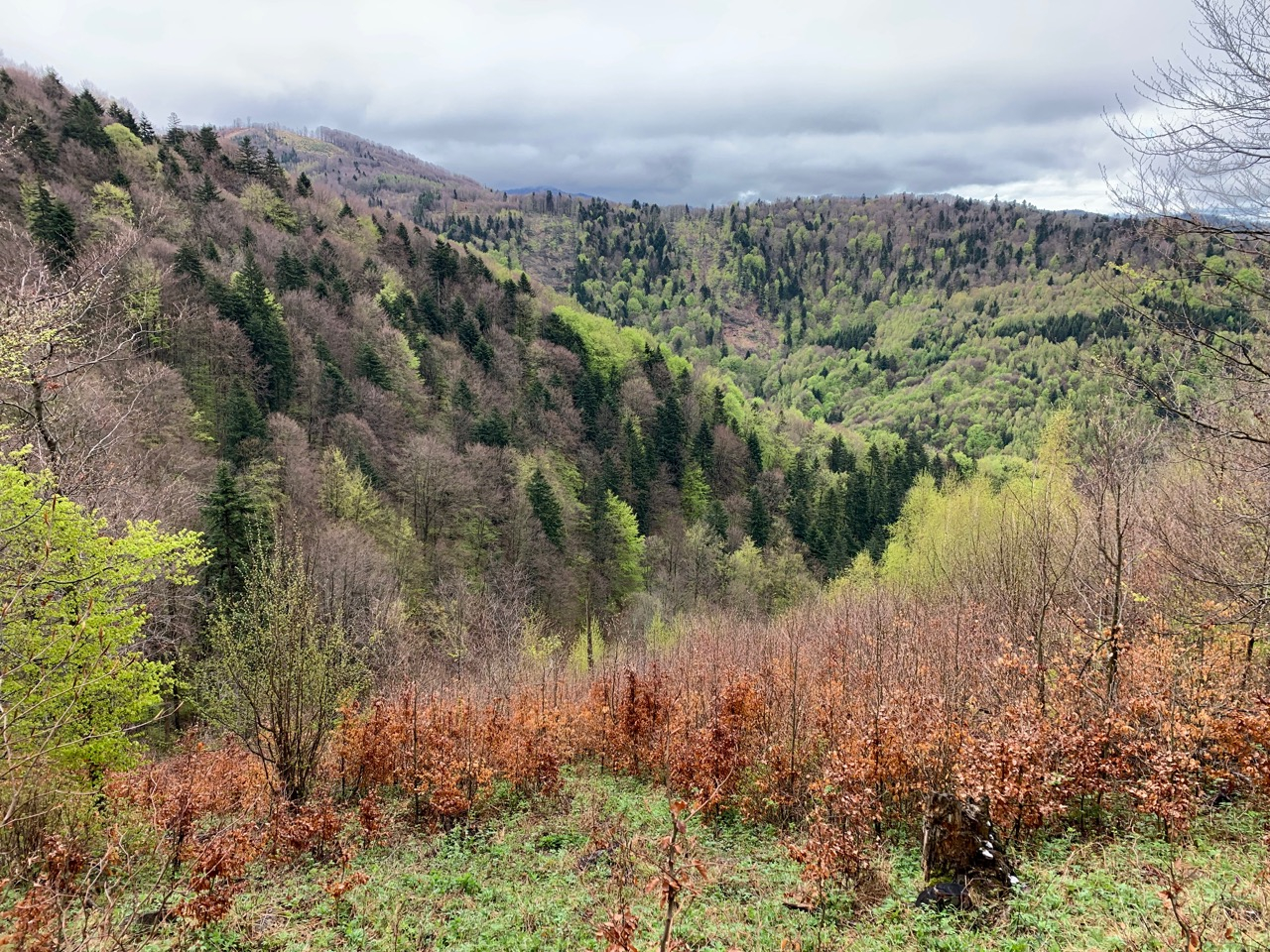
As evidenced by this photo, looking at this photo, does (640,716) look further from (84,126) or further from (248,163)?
(248,163)

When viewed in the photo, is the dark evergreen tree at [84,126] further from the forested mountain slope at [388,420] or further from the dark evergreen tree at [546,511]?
the dark evergreen tree at [546,511]

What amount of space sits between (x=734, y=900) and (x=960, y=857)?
9.23 ft

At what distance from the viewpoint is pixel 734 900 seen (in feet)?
26.4

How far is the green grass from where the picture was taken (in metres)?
5.97

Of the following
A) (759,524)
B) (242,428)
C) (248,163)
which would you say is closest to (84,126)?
(248,163)

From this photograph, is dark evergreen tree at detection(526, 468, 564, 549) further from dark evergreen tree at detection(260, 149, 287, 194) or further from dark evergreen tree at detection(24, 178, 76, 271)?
dark evergreen tree at detection(260, 149, 287, 194)

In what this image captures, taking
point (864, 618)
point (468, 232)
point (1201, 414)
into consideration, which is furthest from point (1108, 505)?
point (468, 232)

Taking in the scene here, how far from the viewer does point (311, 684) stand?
37.3ft

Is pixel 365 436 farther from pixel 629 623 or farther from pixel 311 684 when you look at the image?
pixel 311 684

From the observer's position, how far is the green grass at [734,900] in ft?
19.6

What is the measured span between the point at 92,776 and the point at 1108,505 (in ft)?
59.5

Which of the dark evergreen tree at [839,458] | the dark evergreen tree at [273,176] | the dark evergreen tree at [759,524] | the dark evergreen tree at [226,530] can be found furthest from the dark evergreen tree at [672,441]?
the dark evergreen tree at [273,176]

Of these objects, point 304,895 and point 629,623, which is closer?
point 304,895

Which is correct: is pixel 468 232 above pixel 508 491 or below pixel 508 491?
above
